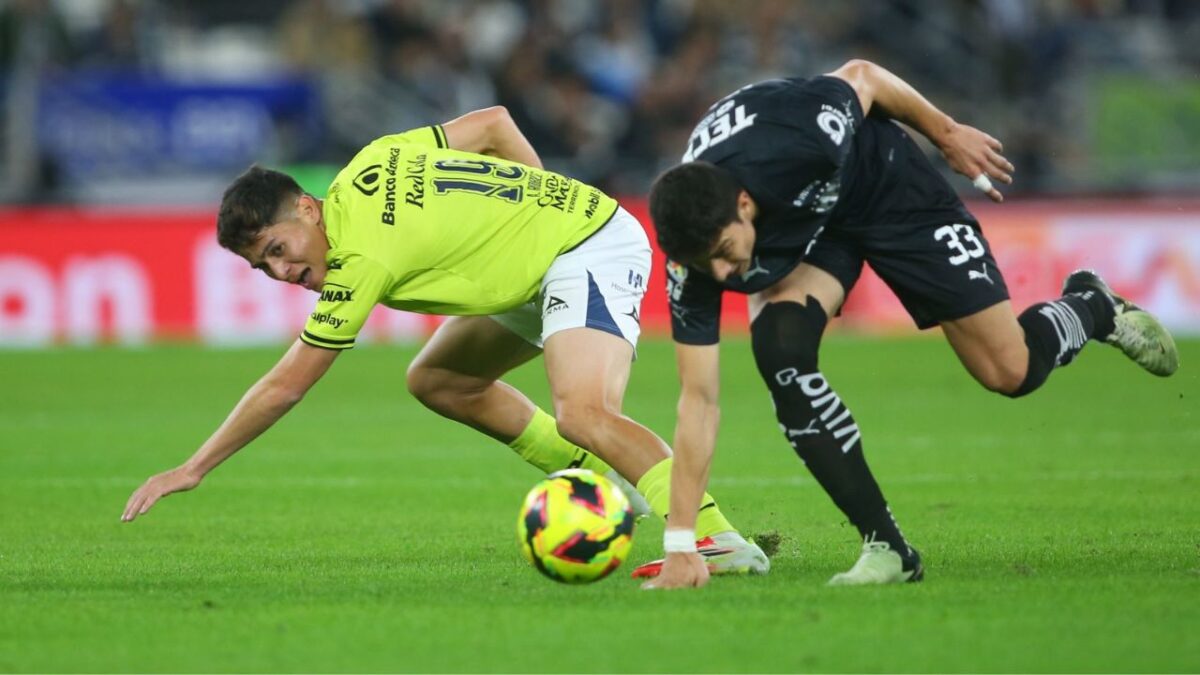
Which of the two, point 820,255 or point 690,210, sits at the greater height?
point 690,210

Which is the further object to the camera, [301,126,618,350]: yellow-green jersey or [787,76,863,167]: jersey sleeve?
[301,126,618,350]: yellow-green jersey

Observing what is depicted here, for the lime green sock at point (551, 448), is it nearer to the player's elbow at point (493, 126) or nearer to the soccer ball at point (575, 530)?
the player's elbow at point (493, 126)

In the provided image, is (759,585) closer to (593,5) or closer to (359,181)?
(359,181)

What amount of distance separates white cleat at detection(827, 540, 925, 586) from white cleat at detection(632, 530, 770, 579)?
1.35 feet

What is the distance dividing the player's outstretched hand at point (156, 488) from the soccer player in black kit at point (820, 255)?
5.44ft

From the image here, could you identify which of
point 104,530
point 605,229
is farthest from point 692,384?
point 104,530

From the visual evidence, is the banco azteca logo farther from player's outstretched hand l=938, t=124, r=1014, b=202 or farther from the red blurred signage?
the red blurred signage

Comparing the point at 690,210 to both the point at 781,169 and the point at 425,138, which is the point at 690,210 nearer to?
the point at 781,169

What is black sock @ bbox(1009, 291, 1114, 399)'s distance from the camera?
7008 millimetres

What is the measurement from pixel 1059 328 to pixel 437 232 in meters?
2.43

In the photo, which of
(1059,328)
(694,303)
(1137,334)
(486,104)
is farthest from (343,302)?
(486,104)

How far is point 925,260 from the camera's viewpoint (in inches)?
264

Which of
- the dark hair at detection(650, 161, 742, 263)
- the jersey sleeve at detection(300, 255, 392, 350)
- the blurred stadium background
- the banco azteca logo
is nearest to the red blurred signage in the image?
the blurred stadium background

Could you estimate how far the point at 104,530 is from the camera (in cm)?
861
